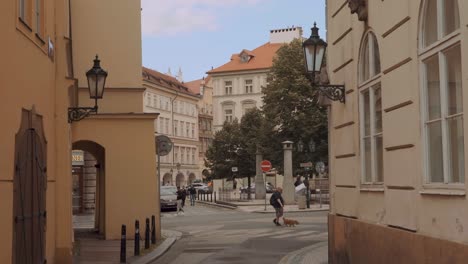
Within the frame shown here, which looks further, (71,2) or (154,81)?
(154,81)

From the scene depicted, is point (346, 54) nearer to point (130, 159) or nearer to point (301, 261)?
point (301, 261)

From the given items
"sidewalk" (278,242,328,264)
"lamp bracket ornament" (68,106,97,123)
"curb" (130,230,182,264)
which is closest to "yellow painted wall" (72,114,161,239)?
"curb" (130,230,182,264)

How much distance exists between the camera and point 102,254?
1694 cm

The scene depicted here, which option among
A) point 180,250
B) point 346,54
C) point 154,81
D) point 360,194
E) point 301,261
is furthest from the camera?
point 154,81

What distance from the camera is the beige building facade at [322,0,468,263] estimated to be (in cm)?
746

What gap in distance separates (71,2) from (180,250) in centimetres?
916

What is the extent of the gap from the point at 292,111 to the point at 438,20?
141 feet

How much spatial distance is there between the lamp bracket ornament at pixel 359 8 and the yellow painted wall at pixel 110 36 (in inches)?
486

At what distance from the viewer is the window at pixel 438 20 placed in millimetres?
7473

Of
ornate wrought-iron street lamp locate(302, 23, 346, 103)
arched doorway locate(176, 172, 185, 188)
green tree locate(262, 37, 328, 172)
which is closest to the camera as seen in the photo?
ornate wrought-iron street lamp locate(302, 23, 346, 103)

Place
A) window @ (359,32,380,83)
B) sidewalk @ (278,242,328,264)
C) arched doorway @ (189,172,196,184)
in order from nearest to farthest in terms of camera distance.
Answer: window @ (359,32,380,83), sidewalk @ (278,242,328,264), arched doorway @ (189,172,196,184)

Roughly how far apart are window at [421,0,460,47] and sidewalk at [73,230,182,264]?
9424 mm

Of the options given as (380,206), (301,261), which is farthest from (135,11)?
(380,206)

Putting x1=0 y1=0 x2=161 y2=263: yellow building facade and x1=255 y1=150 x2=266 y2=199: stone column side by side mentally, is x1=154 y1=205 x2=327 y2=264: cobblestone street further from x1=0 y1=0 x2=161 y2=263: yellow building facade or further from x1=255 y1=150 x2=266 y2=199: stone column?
x1=255 y1=150 x2=266 y2=199: stone column
